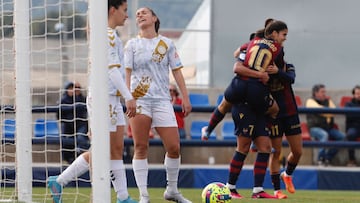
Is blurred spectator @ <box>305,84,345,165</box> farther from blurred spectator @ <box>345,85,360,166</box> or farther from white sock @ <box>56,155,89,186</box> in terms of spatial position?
white sock @ <box>56,155,89,186</box>

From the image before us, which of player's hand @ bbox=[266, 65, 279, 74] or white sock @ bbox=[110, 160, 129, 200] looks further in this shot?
player's hand @ bbox=[266, 65, 279, 74]

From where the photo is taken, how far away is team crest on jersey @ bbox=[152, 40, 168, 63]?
30.2ft

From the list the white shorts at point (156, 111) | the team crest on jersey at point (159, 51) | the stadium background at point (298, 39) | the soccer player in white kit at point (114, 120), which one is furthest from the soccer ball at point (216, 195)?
the stadium background at point (298, 39)

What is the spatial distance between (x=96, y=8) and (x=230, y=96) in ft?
13.4

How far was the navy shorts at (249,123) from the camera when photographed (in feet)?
35.3

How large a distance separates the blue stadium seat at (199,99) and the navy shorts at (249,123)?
253 inches

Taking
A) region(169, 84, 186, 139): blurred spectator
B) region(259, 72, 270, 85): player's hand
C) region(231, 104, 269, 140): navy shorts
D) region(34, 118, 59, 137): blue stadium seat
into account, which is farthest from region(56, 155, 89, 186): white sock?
region(169, 84, 186, 139): blurred spectator

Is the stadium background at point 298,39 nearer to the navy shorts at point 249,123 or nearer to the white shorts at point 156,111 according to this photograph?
the navy shorts at point 249,123

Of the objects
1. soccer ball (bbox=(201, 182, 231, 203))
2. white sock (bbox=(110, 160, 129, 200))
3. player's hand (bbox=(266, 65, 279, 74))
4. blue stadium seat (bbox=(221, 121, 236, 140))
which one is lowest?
blue stadium seat (bbox=(221, 121, 236, 140))

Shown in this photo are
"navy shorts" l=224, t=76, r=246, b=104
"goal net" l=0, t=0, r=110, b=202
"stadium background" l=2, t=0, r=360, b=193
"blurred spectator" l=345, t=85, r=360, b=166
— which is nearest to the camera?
"goal net" l=0, t=0, r=110, b=202

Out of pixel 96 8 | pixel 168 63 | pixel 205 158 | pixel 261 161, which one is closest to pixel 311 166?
pixel 205 158

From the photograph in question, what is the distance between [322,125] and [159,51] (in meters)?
8.59

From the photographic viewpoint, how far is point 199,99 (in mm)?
17453

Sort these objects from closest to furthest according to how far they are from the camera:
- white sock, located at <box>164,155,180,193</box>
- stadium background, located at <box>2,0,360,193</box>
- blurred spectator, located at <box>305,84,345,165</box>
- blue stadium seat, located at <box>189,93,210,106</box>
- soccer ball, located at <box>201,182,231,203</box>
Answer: soccer ball, located at <box>201,182,231,203</box> → white sock, located at <box>164,155,180,193</box> → blurred spectator, located at <box>305,84,345,165</box> → blue stadium seat, located at <box>189,93,210,106</box> → stadium background, located at <box>2,0,360,193</box>
